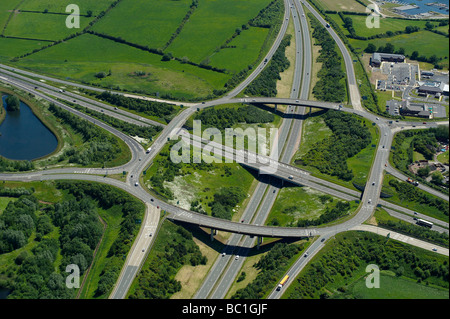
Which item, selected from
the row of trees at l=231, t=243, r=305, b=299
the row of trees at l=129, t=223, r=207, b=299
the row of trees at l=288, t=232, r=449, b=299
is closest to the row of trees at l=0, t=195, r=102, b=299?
the row of trees at l=129, t=223, r=207, b=299

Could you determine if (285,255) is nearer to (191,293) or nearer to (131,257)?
(191,293)

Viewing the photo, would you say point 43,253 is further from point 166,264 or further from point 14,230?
point 166,264

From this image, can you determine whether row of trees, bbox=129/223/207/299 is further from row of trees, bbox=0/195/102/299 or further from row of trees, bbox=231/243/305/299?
row of trees, bbox=0/195/102/299

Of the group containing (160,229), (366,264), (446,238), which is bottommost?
(160,229)

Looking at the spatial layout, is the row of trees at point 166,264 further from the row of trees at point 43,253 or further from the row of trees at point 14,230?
the row of trees at point 14,230

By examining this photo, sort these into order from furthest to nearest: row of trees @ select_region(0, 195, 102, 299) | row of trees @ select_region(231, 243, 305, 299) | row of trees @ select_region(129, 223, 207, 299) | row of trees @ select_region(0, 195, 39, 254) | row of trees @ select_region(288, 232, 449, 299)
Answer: row of trees @ select_region(0, 195, 39, 254) < row of trees @ select_region(288, 232, 449, 299) < row of trees @ select_region(129, 223, 207, 299) < row of trees @ select_region(231, 243, 305, 299) < row of trees @ select_region(0, 195, 102, 299)

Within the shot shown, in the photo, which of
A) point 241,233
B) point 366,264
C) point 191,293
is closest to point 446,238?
point 366,264
